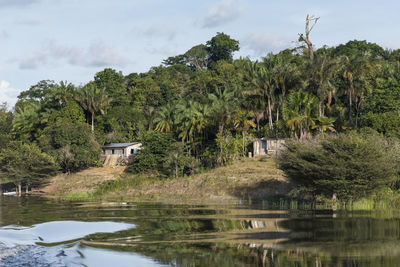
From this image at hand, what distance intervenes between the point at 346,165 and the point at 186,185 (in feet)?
77.0

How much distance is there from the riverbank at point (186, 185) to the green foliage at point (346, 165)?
29.3 ft

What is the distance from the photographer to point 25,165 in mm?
67812

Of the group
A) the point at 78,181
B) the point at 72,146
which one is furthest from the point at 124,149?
the point at 78,181

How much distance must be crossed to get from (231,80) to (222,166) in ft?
101

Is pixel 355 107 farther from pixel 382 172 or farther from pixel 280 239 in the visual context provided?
pixel 280 239

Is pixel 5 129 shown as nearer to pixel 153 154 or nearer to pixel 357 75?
pixel 153 154

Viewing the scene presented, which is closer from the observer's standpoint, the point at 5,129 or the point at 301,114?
the point at 301,114

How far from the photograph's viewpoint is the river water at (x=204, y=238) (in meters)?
21.4

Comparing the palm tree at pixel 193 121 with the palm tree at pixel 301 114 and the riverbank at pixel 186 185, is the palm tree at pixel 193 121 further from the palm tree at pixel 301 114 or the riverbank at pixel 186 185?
the palm tree at pixel 301 114

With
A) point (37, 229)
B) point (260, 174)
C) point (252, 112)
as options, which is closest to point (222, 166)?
point (260, 174)

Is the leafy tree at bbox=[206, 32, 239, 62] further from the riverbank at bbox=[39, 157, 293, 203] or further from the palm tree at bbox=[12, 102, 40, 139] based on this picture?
the riverbank at bbox=[39, 157, 293, 203]

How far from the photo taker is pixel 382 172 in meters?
39.2

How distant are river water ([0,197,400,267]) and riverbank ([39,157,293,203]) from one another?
11002 millimetres

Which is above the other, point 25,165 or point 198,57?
point 198,57
